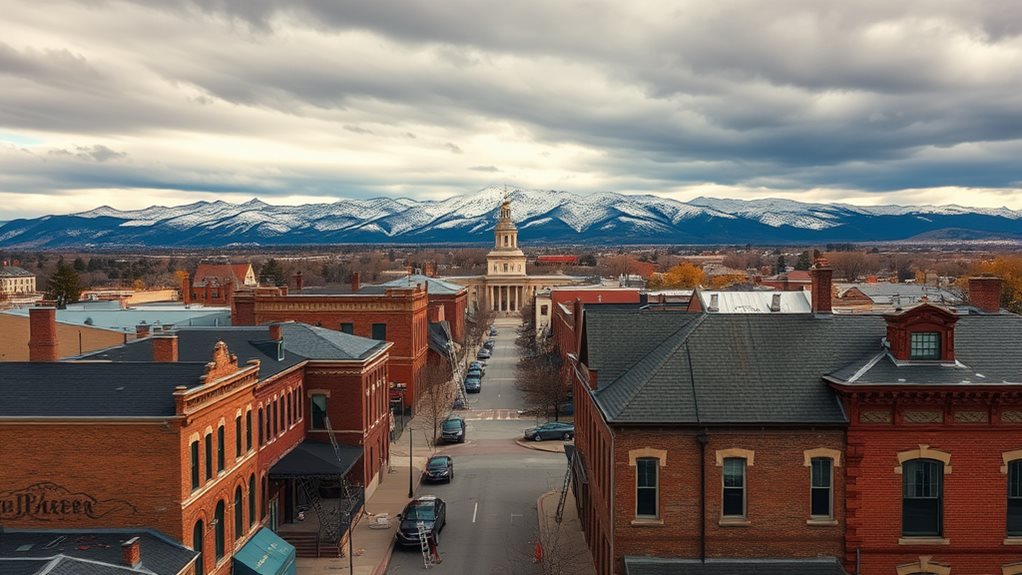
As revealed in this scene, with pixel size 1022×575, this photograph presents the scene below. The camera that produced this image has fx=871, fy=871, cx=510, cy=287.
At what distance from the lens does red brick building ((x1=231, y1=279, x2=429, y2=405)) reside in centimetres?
7062

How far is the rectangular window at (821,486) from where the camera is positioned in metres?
28.1

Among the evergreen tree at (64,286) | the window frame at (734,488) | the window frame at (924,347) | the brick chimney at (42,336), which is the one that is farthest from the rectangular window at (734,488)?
the evergreen tree at (64,286)

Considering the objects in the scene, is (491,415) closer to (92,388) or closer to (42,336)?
(42,336)

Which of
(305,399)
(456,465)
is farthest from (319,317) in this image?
(305,399)

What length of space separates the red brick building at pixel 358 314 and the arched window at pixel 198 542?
4180 cm

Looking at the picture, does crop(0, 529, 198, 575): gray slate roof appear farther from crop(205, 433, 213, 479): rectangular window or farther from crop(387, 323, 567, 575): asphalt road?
crop(387, 323, 567, 575): asphalt road

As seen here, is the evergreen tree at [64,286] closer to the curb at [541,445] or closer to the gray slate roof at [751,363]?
the curb at [541,445]

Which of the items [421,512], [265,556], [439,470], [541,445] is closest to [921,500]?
[421,512]

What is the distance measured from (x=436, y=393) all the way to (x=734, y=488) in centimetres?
4526

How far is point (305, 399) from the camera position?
45.4 m

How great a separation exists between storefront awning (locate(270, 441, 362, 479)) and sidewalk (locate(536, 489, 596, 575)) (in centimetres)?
980

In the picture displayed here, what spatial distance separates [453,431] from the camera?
6300 centimetres

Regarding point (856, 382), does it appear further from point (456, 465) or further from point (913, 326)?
point (456, 465)

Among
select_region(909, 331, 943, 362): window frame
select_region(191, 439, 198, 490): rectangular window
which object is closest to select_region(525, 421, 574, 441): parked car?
select_region(909, 331, 943, 362): window frame
